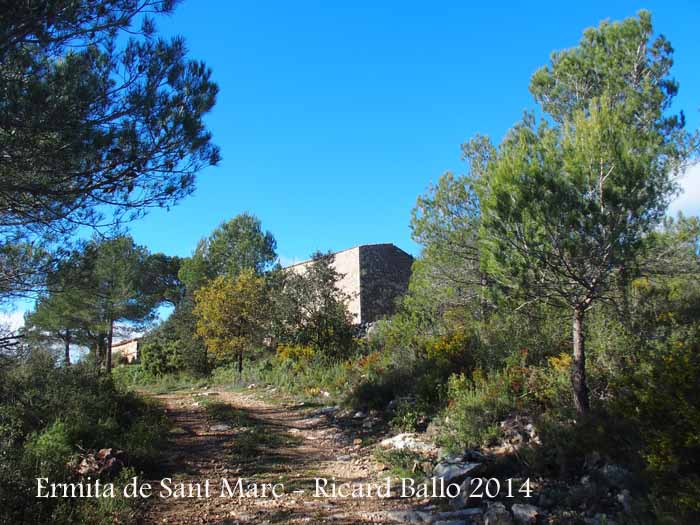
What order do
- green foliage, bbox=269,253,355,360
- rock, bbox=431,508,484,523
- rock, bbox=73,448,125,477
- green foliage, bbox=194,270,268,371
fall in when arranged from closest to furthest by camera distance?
rock, bbox=431,508,484,523 < rock, bbox=73,448,125,477 < green foliage, bbox=269,253,355,360 < green foliage, bbox=194,270,268,371

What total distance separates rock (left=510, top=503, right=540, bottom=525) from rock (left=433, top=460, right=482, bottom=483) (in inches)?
34.2

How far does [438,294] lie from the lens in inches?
525

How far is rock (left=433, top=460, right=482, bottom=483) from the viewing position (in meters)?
5.46

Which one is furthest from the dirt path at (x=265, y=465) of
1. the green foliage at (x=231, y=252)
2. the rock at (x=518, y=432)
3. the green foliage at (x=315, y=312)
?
the green foliage at (x=231, y=252)

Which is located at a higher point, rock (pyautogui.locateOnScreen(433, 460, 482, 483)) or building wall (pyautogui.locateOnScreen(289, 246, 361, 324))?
building wall (pyautogui.locateOnScreen(289, 246, 361, 324))

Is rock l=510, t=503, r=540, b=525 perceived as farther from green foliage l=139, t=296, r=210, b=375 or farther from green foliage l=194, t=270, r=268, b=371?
green foliage l=139, t=296, r=210, b=375

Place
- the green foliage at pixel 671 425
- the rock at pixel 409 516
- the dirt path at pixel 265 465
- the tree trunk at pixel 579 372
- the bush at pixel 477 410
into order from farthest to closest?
the bush at pixel 477 410 < the tree trunk at pixel 579 372 < the dirt path at pixel 265 465 < the rock at pixel 409 516 < the green foliage at pixel 671 425

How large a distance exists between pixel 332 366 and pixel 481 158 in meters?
7.23

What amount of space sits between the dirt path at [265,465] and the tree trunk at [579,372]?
264cm

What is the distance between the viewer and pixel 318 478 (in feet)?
20.4

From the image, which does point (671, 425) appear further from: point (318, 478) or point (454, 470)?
point (318, 478)

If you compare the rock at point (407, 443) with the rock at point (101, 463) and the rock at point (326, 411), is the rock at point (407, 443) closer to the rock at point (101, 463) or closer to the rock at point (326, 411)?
the rock at point (326, 411)

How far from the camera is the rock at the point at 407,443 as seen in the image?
709 cm

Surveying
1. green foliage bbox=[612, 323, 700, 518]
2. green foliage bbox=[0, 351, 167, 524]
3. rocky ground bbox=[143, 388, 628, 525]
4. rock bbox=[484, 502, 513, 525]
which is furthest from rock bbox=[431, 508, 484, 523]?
green foliage bbox=[0, 351, 167, 524]
